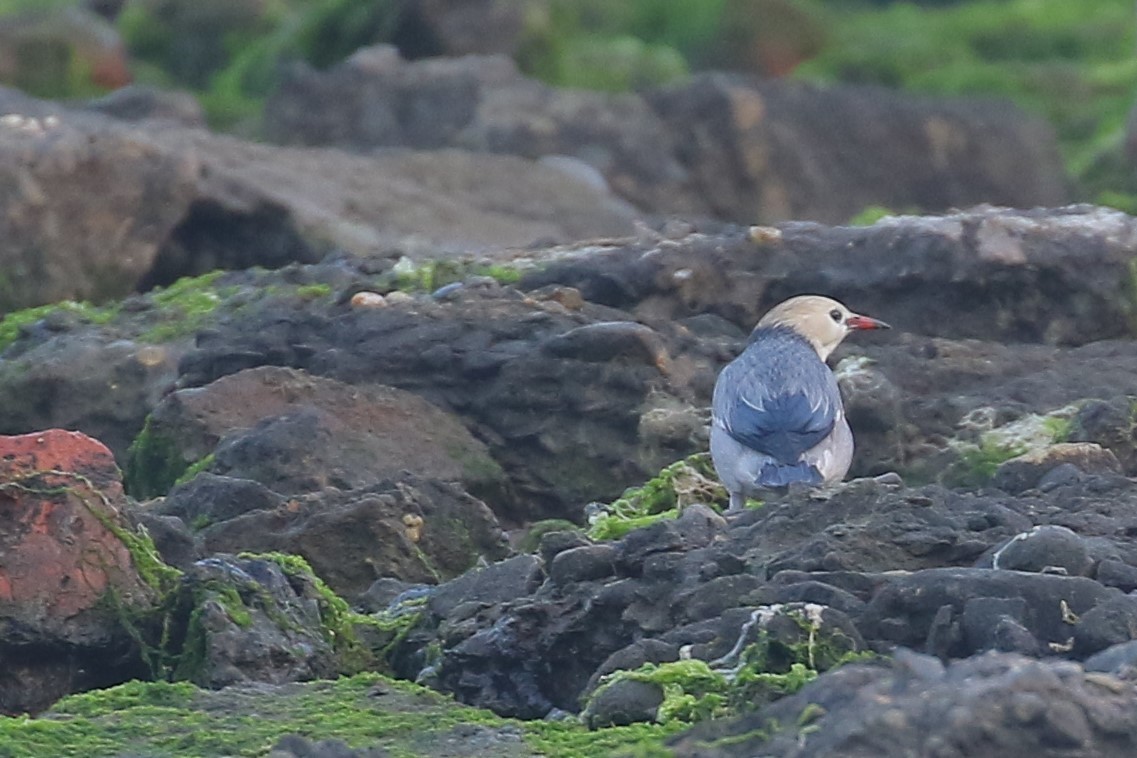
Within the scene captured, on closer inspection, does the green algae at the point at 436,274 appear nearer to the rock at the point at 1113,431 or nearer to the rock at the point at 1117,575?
the rock at the point at 1113,431

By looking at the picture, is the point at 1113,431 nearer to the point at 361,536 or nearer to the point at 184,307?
the point at 361,536

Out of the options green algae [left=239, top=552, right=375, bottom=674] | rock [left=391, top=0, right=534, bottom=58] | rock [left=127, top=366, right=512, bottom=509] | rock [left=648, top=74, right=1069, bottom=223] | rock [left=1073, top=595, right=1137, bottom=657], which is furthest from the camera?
rock [left=391, top=0, right=534, bottom=58]

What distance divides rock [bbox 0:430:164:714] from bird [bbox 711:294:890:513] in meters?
2.41

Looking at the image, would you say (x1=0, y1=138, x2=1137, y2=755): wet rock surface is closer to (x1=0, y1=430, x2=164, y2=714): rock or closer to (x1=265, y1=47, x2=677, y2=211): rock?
(x1=0, y1=430, x2=164, y2=714): rock

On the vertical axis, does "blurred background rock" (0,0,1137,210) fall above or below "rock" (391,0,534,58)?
below

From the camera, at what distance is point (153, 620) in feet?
26.0

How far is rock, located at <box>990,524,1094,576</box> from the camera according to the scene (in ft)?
24.0

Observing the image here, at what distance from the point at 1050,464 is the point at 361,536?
8.05ft

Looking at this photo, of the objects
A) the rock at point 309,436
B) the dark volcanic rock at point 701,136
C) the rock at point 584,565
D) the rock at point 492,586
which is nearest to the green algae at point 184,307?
the rock at point 309,436

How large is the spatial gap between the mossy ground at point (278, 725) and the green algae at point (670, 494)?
Result: 6.74 ft

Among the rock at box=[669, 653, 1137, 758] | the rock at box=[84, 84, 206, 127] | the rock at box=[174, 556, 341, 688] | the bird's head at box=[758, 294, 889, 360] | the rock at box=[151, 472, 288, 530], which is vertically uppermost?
the rock at box=[669, 653, 1137, 758]

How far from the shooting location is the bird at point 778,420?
32.4 feet

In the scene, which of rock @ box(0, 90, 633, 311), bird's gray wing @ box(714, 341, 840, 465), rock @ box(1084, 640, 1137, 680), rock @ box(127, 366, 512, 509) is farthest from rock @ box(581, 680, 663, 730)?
rock @ box(0, 90, 633, 311)

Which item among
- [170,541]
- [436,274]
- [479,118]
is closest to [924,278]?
[436,274]
